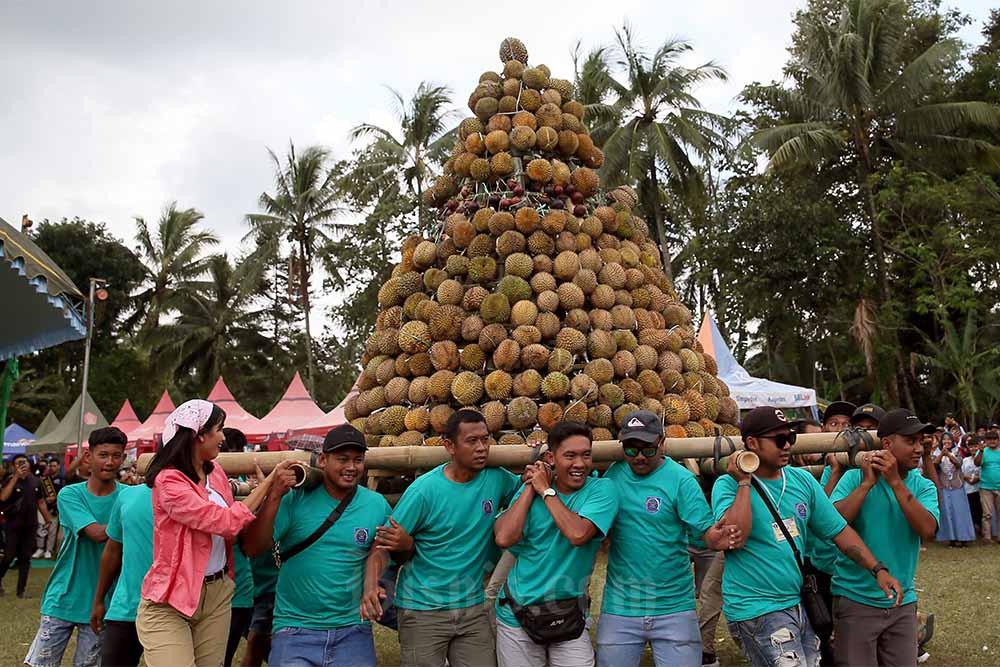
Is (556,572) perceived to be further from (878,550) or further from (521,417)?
(521,417)

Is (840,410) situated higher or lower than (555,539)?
higher

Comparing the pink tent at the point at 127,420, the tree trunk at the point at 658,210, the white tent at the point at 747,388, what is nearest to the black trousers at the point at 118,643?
the white tent at the point at 747,388

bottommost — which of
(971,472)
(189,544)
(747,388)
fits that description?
(971,472)

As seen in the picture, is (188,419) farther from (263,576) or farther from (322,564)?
(263,576)

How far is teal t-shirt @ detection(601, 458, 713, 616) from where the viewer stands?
4340 millimetres

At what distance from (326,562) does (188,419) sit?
97 cm

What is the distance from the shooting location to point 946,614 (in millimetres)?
8695

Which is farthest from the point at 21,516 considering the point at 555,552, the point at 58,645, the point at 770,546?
the point at 770,546

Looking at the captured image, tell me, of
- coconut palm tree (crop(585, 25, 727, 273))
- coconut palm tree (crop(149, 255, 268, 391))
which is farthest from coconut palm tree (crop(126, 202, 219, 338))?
coconut palm tree (crop(585, 25, 727, 273))

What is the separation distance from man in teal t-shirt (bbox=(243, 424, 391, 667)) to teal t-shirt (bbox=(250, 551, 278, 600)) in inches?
41.7

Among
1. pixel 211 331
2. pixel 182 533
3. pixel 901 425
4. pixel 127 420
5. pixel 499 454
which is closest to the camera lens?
pixel 182 533

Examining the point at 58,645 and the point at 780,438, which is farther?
the point at 58,645

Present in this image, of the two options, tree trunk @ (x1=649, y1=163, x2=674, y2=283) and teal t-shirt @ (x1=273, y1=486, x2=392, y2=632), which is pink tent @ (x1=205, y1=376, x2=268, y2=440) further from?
teal t-shirt @ (x1=273, y1=486, x2=392, y2=632)

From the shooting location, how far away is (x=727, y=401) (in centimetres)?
839
